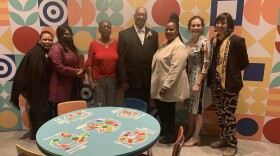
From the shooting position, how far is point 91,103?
372 cm

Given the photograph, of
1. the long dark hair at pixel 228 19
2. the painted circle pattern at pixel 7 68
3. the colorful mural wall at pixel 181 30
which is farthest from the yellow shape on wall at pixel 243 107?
the painted circle pattern at pixel 7 68

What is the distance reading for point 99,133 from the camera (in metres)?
1.97

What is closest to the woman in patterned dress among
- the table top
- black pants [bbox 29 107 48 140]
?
the table top

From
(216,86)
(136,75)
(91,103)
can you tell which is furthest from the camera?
(91,103)

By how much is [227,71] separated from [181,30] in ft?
2.89

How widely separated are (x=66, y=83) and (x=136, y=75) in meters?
0.88

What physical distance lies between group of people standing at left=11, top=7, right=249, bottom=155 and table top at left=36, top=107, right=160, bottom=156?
2.78ft

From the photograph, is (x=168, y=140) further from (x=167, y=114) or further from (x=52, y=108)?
(x=52, y=108)

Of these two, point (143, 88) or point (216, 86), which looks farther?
point (143, 88)

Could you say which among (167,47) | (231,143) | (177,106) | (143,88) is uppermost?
(167,47)

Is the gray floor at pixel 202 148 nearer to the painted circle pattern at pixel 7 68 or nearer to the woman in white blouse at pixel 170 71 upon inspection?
the woman in white blouse at pixel 170 71

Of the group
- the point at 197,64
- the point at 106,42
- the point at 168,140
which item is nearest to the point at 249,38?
the point at 197,64

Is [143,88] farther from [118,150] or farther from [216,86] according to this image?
[118,150]

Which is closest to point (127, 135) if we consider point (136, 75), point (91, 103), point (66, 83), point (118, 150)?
point (118, 150)
